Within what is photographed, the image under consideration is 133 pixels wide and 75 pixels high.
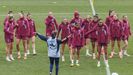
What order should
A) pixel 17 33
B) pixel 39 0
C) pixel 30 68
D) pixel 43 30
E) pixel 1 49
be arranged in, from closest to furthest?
pixel 30 68, pixel 17 33, pixel 1 49, pixel 43 30, pixel 39 0

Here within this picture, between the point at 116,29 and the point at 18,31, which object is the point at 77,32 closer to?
the point at 116,29

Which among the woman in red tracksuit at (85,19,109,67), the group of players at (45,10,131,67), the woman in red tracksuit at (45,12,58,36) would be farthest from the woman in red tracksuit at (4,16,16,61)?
the woman in red tracksuit at (85,19,109,67)

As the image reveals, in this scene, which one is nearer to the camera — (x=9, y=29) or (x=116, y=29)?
(x=9, y=29)

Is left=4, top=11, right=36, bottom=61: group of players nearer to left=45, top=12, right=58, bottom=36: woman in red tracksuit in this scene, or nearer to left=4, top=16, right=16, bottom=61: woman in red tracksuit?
left=4, top=16, right=16, bottom=61: woman in red tracksuit

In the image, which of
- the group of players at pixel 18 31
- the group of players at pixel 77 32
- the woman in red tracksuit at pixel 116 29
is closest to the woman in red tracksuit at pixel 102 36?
the group of players at pixel 77 32

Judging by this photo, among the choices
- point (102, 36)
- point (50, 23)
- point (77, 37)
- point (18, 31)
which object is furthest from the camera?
point (50, 23)

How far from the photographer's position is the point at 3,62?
1026 inches

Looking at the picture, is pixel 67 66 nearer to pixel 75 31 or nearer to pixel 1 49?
pixel 75 31

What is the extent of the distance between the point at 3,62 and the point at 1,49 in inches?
160

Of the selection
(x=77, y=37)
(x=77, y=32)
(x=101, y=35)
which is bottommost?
(x=77, y=37)

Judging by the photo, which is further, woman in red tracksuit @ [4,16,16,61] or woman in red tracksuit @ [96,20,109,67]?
woman in red tracksuit @ [4,16,16,61]

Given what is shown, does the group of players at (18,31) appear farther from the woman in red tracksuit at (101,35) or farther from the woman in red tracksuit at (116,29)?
the woman in red tracksuit at (116,29)

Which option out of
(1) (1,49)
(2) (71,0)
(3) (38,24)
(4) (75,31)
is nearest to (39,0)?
(2) (71,0)

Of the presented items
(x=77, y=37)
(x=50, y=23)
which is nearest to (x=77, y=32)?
(x=77, y=37)
